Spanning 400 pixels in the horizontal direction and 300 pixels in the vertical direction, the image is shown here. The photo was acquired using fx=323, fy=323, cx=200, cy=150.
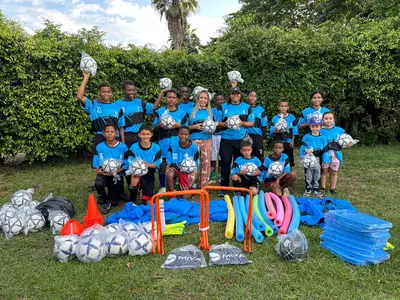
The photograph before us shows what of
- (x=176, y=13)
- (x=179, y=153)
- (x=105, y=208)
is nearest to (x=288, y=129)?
(x=179, y=153)

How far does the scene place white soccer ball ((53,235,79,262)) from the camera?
3.60 meters

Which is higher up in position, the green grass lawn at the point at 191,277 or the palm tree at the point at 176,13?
the palm tree at the point at 176,13

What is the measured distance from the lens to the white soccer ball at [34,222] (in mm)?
4344

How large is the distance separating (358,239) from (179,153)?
317cm

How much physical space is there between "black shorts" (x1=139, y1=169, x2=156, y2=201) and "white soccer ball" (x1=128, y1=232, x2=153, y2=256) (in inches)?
69.7

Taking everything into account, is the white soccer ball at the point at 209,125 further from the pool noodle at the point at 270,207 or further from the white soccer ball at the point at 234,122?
the pool noodle at the point at 270,207

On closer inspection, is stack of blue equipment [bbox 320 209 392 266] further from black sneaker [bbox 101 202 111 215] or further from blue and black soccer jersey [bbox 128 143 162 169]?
black sneaker [bbox 101 202 111 215]

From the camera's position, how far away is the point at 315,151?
588 cm

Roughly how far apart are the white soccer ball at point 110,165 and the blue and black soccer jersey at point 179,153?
1005 mm

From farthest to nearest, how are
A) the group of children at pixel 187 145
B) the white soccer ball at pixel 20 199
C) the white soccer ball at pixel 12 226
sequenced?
the group of children at pixel 187 145
the white soccer ball at pixel 20 199
the white soccer ball at pixel 12 226

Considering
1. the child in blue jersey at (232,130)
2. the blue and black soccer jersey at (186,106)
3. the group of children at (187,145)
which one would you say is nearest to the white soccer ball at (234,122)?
the group of children at (187,145)

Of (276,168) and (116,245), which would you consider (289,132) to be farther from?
(116,245)

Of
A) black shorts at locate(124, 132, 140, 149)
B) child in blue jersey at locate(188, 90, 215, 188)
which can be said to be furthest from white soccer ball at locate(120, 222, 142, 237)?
child in blue jersey at locate(188, 90, 215, 188)

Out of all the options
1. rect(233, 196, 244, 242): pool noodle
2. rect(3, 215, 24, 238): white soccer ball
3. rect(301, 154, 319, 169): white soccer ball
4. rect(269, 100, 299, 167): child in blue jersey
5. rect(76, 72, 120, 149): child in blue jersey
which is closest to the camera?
rect(233, 196, 244, 242): pool noodle
